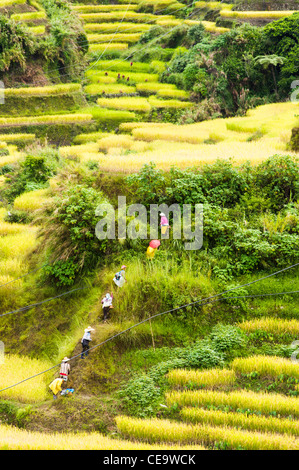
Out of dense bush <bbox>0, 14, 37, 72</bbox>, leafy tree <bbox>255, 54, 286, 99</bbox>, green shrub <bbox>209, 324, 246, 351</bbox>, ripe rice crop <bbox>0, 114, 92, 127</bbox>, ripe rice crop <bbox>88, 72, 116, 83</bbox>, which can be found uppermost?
dense bush <bbox>0, 14, 37, 72</bbox>

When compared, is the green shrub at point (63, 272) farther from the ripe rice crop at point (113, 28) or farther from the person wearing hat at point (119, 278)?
the ripe rice crop at point (113, 28)

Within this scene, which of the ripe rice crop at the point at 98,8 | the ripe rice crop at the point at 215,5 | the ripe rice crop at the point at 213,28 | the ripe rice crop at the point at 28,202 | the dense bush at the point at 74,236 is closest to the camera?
the dense bush at the point at 74,236

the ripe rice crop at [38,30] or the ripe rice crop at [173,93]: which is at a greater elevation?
the ripe rice crop at [38,30]

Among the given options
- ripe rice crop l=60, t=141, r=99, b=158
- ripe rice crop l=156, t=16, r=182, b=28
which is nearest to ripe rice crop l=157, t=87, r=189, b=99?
ripe rice crop l=60, t=141, r=99, b=158

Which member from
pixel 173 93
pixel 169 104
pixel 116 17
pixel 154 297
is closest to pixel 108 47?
pixel 116 17

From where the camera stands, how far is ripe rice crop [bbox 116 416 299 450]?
387 centimetres

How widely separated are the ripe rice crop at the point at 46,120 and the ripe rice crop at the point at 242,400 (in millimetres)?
15079

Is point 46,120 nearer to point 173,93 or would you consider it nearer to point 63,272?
point 173,93

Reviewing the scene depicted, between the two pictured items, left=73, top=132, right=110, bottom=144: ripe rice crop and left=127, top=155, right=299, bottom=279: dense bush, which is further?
left=73, top=132, right=110, bottom=144: ripe rice crop

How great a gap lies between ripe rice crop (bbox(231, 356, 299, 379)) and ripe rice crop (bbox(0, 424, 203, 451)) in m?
1.47

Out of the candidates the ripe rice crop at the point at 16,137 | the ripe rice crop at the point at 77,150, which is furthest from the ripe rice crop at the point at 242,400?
the ripe rice crop at the point at 16,137

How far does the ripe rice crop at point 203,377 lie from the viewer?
500 cm

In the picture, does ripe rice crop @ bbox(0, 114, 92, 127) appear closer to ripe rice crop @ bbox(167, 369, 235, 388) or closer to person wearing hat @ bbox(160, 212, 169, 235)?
person wearing hat @ bbox(160, 212, 169, 235)

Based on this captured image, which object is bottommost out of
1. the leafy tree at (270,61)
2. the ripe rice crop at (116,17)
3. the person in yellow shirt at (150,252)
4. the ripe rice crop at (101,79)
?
the person in yellow shirt at (150,252)
